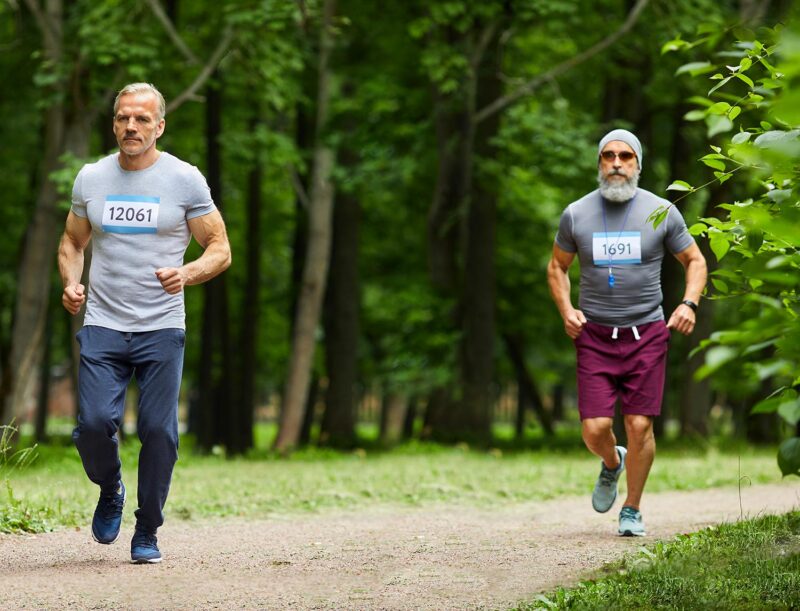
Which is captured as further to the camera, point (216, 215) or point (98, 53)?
point (98, 53)

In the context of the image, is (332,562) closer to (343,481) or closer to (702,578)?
(702,578)

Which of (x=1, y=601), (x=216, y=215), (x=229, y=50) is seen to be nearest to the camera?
(x=1, y=601)

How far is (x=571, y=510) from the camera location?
970 cm

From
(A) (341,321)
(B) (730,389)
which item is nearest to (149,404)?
(A) (341,321)

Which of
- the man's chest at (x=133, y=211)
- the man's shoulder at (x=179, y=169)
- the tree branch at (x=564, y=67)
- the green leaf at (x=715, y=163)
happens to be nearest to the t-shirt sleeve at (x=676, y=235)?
the green leaf at (x=715, y=163)

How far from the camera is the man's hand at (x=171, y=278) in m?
6.07

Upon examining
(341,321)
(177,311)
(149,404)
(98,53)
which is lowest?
(341,321)

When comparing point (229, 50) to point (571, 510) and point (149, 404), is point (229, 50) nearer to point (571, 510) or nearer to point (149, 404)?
point (571, 510)

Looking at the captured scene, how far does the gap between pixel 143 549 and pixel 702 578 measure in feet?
8.35

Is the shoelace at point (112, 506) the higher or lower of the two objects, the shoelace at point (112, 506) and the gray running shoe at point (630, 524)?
the higher

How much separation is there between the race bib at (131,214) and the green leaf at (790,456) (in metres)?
3.28

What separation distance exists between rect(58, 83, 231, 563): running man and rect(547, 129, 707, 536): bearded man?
7.53 feet

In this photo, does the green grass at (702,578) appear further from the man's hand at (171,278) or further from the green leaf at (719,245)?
the man's hand at (171,278)

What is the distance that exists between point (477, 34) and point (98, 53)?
574 centimetres
